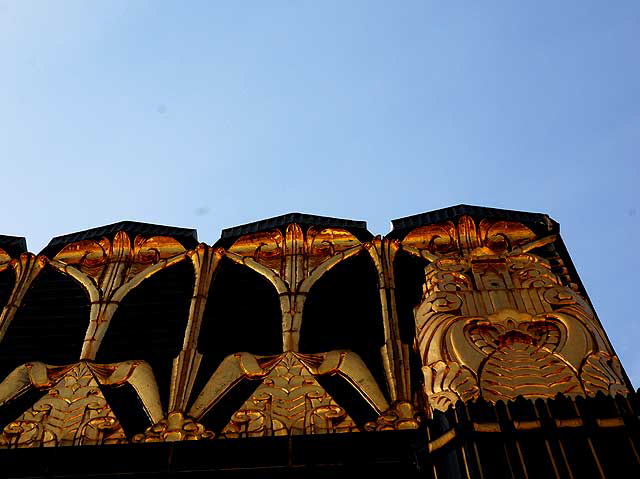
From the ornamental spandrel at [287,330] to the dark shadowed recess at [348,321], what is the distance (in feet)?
0.11

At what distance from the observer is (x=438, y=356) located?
990cm

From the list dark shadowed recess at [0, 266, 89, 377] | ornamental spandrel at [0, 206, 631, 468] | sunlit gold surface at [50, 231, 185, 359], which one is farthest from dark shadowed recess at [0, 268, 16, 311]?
sunlit gold surface at [50, 231, 185, 359]

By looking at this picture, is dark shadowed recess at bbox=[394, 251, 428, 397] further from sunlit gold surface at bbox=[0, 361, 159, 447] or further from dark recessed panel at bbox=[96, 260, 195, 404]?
sunlit gold surface at bbox=[0, 361, 159, 447]

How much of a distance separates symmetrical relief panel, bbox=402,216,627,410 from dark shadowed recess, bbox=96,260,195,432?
4.10 meters

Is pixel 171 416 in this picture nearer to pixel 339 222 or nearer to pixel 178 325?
pixel 178 325

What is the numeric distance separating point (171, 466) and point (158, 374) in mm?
2776

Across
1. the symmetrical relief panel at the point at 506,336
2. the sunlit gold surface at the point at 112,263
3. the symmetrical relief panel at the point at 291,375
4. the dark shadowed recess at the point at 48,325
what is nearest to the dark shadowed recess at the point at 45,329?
the dark shadowed recess at the point at 48,325

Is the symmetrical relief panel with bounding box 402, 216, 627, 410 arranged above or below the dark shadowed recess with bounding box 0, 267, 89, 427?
below

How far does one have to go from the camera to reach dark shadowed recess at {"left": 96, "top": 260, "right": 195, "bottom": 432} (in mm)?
12211

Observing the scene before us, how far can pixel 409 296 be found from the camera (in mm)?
13453

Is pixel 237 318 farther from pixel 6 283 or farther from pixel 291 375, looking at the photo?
pixel 6 283

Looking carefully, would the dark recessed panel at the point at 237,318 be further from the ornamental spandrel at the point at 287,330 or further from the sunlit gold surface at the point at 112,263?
the sunlit gold surface at the point at 112,263

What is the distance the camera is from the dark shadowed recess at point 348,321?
11.4m

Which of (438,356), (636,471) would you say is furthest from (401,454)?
(636,471)
